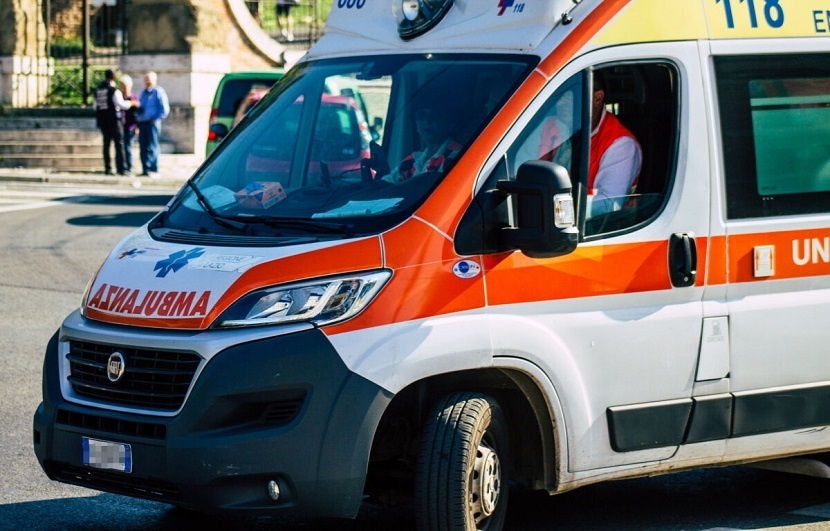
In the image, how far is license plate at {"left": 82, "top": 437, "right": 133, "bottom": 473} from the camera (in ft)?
16.4

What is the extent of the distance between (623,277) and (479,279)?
2.09 feet

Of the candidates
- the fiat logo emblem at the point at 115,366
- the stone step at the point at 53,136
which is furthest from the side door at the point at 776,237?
the stone step at the point at 53,136

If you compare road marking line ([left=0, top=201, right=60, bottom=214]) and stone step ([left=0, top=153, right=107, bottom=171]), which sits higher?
stone step ([left=0, top=153, right=107, bottom=171])

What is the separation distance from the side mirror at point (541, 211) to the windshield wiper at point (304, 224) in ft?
1.86

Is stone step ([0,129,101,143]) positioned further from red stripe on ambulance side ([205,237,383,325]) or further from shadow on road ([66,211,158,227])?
red stripe on ambulance side ([205,237,383,325])

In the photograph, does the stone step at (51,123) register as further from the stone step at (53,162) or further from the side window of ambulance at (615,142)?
the side window of ambulance at (615,142)

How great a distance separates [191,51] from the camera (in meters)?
29.5

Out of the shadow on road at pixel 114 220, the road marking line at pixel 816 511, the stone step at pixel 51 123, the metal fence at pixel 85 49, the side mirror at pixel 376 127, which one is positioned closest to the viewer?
the side mirror at pixel 376 127

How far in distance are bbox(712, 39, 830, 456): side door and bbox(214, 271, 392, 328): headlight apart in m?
1.63

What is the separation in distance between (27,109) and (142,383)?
24083 millimetres

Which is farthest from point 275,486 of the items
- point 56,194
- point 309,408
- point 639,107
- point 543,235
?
point 56,194

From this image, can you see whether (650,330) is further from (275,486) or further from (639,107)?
(275,486)

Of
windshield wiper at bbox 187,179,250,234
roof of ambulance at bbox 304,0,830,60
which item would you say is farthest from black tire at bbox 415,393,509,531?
roof of ambulance at bbox 304,0,830,60

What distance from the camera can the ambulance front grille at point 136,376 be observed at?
4.92 meters
